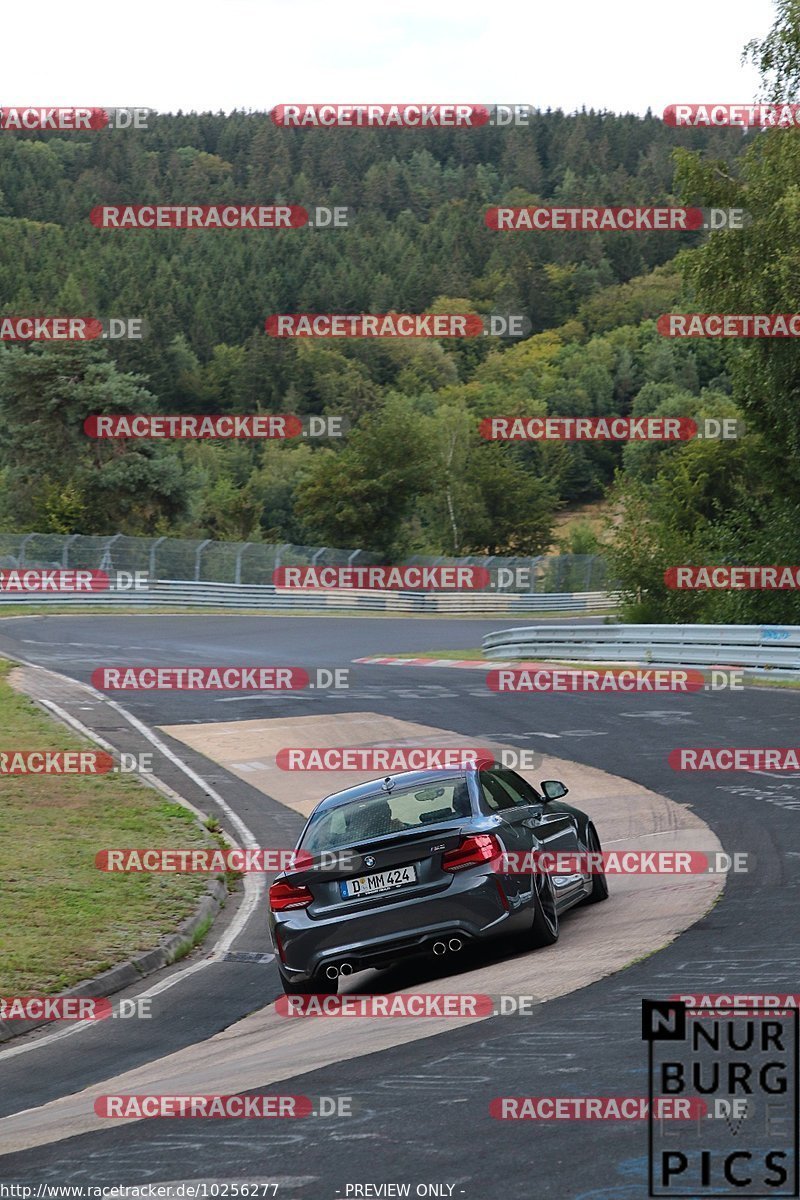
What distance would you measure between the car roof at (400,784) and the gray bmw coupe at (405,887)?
51 mm

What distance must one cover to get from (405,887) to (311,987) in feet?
3.40

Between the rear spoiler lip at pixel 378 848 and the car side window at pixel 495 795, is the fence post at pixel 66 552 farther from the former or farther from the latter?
the rear spoiler lip at pixel 378 848

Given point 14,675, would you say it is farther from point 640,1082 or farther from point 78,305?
point 78,305

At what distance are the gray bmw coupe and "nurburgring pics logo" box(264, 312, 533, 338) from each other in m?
23.0

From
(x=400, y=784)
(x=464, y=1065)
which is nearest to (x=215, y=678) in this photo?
(x=400, y=784)

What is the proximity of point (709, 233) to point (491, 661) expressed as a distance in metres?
11.0

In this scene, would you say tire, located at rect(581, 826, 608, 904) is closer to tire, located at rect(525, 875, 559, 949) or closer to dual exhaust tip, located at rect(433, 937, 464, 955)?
tire, located at rect(525, 875, 559, 949)

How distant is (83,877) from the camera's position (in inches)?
536

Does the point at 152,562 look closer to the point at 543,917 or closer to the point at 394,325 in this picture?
the point at 543,917

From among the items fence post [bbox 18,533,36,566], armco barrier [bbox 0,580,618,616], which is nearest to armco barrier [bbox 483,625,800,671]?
armco barrier [bbox 0,580,618,616]

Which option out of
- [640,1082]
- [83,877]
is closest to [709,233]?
[83,877]

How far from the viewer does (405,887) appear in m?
8.93

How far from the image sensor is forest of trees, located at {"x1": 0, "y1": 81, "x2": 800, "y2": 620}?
3297 cm

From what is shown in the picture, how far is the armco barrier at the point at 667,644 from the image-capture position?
84.3 feet
